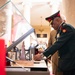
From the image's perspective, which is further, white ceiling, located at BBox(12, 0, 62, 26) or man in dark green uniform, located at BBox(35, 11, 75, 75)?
white ceiling, located at BBox(12, 0, 62, 26)

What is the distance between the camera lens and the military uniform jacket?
2059mm

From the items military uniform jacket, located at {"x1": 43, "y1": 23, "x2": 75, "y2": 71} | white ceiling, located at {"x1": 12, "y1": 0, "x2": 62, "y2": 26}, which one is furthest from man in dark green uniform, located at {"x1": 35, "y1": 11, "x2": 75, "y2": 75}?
white ceiling, located at {"x1": 12, "y1": 0, "x2": 62, "y2": 26}

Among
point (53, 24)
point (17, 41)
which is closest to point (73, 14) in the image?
point (53, 24)

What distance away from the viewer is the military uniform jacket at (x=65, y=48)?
2.06 metres

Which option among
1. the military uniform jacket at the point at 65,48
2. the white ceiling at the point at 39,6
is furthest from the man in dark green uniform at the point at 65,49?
the white ceiling at the point at 39,6

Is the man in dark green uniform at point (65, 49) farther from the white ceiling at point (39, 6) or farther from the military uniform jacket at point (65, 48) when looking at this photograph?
the white ceiling at point (39, 6)

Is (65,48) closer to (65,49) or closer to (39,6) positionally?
(65,49)

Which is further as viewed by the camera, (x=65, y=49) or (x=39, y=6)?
(x=39, y=6)

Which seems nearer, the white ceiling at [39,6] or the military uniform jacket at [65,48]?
the military uniform jacket at [65,48]

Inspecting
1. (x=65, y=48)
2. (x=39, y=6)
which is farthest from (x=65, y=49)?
(x=39, y=6)

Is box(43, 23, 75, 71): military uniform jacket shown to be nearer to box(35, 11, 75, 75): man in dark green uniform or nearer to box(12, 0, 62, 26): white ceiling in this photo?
box(35, 11, 75, 75): man in dark green uniform

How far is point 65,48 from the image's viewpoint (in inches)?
83.7

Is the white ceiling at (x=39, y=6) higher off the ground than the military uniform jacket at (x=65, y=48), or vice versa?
the white ceiling at (x=39, y=6)

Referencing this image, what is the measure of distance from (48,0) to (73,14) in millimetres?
5311
